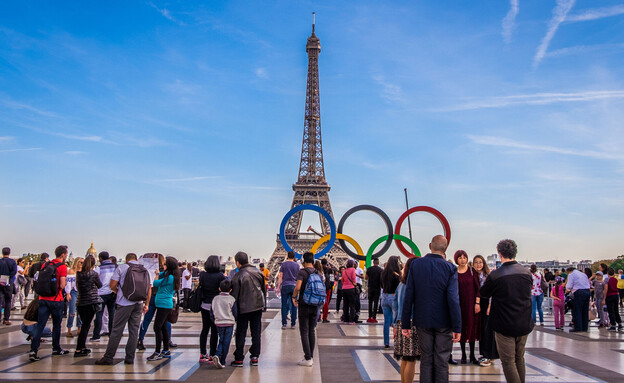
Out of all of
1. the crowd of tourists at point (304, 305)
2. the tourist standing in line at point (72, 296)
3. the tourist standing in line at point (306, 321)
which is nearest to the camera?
the crowd of tourists at point (304, 305)

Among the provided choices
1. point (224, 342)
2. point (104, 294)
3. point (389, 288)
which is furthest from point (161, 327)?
point (389, 288)

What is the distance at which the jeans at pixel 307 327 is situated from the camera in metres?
9.37

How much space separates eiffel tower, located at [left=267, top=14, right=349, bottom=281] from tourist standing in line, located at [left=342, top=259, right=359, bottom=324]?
171 feet

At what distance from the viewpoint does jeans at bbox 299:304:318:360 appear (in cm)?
937

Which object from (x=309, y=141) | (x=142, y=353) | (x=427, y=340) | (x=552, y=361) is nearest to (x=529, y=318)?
(x=427, y=340)

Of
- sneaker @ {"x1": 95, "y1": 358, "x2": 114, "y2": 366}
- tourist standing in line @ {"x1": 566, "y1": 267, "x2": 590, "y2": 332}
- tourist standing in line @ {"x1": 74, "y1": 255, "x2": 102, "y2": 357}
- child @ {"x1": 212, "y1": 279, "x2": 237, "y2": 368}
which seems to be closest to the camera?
child @ {"x1": 212, "y1": 279, "x2": 237, "y2": 368}

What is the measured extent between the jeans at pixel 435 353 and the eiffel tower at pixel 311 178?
61581 mm

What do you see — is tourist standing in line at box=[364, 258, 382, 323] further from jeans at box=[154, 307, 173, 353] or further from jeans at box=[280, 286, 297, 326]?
jeans at box=[154, 307, 173, 353]

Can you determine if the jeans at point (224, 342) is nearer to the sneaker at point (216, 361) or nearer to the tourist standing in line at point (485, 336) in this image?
the sneaker at point (216, 361)

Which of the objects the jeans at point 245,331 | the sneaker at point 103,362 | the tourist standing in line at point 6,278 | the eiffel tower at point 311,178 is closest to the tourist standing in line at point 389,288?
the jeans at point 245,331

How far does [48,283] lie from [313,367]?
484 centimetres

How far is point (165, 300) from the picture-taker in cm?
1015

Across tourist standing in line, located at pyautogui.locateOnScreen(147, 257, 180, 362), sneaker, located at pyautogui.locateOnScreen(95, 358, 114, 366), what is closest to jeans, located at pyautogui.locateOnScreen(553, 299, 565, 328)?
tourist standing in line, located at pyautogui.locateOnScreen(147, 257, 180, 362)

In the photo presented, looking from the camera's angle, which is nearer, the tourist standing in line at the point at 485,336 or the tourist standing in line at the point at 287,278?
the tourist standing in line at the point at 485,336
